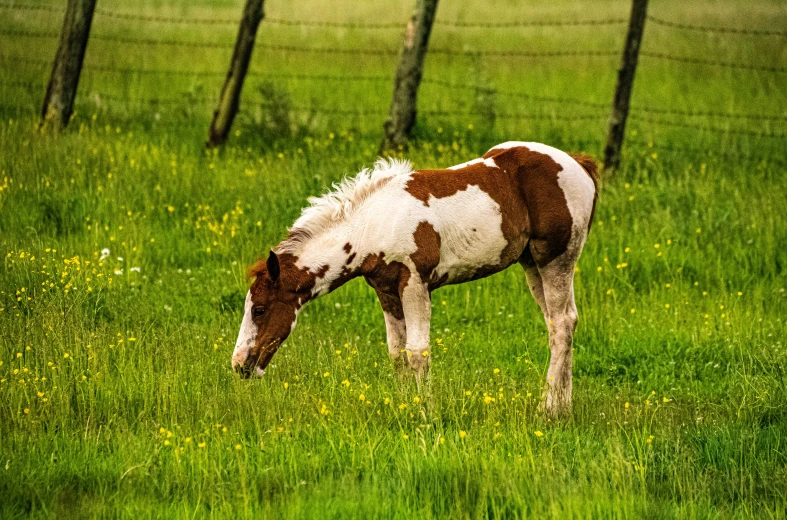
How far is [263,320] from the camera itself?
247 inches

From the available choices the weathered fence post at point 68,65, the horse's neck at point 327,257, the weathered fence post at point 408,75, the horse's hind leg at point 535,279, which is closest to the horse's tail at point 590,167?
the horse's hind leg at point 535,279

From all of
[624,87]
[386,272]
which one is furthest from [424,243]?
[624,87]

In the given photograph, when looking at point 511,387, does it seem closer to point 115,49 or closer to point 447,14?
point 115,49

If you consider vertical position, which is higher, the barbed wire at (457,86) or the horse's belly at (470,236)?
the barbed wire at (457,86)

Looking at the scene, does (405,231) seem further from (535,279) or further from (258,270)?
(535,279)

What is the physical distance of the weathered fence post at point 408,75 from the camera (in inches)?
484

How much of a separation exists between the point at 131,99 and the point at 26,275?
6.52 meters

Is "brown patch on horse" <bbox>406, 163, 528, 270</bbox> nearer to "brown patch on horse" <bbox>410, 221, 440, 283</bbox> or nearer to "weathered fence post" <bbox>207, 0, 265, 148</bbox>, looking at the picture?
"brown patch on horse" <bbox>410, 221, 440, 283</bbox>

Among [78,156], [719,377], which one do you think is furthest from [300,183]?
[719,377]

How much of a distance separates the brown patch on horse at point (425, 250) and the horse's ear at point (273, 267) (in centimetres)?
78

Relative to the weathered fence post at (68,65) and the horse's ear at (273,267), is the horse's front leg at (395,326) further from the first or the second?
the weathered fence post at (68,65)

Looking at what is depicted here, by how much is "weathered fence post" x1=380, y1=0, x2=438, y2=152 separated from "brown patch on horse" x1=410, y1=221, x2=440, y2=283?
615cm

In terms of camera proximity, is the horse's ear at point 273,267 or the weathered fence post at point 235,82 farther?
the weathered fence post at point 235,82

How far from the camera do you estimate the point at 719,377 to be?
739 centimetres
